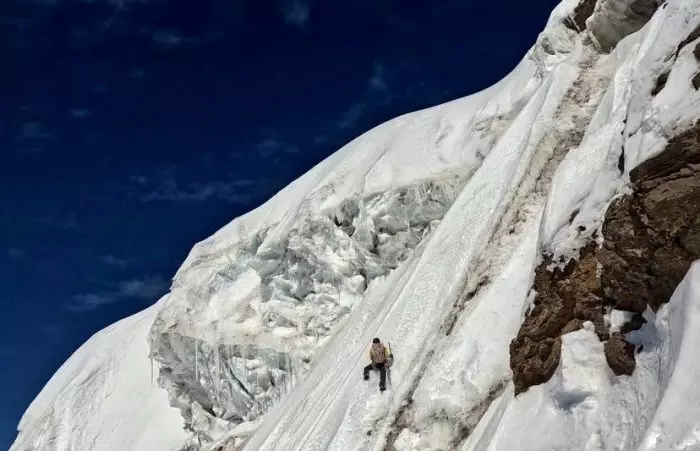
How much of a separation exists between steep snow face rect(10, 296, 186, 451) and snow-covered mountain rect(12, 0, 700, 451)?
0.25 meters

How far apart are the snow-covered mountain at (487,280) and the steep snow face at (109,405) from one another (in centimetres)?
25

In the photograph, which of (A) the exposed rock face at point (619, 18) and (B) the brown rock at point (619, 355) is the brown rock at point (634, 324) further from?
(A) the exposed rock face at point (619, 18)

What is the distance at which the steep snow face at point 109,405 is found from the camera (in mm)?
34250

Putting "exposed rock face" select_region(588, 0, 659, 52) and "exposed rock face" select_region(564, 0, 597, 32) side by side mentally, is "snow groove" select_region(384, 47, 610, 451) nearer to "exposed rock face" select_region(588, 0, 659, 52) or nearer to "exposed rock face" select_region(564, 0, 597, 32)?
→ "exposed rock face" select_region(588, 0, 659, 52)

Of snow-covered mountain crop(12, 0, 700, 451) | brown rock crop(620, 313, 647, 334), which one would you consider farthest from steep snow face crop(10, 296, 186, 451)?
brown rock crop(620, 313, 647, 334)

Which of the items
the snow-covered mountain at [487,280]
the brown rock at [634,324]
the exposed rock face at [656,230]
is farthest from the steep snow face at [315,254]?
the brown rock at [634,324]

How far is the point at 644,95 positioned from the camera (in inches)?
393

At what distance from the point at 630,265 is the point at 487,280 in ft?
15.4

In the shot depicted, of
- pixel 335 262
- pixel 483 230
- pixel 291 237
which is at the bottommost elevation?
pixel 483 230

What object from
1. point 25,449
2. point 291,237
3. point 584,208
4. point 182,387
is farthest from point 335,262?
point 25,449

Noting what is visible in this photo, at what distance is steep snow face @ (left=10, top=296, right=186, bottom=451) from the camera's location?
1348 inches

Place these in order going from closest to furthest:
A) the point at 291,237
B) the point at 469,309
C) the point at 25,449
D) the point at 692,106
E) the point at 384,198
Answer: the point at 692,106 < the point at 469,309 < the point at 384,198 < the point at 291,237 < the point at 25,449

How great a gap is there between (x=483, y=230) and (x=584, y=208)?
15.3ft

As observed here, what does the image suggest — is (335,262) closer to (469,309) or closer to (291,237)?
(291,237)
